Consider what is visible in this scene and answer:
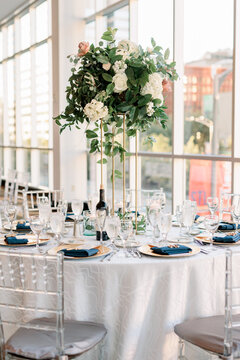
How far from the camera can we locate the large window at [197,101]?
5328 millimetres

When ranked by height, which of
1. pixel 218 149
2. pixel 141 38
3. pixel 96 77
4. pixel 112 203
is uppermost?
pixel 141 38

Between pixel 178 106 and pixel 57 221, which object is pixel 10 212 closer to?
pixel 57 221

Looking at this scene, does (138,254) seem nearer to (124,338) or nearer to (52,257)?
(124,338)

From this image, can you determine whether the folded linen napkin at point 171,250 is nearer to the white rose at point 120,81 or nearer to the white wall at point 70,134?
the white rose at point 120,81

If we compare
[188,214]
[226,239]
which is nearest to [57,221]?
[188,214]

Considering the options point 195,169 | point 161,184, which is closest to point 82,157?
point 161,184

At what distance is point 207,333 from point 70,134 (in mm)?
6339

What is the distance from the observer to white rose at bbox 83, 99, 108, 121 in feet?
8.65

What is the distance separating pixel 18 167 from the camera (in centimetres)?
1172

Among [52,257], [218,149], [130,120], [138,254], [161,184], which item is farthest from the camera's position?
[161,184]

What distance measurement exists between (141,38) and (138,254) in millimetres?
5012

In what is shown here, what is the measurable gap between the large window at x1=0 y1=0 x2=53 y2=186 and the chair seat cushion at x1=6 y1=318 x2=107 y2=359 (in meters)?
7.65

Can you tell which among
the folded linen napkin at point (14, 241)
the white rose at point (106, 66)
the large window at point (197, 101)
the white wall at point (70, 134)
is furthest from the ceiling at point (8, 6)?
the folded linen napkin at point (14, 241)

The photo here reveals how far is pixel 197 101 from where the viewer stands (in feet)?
19.3
